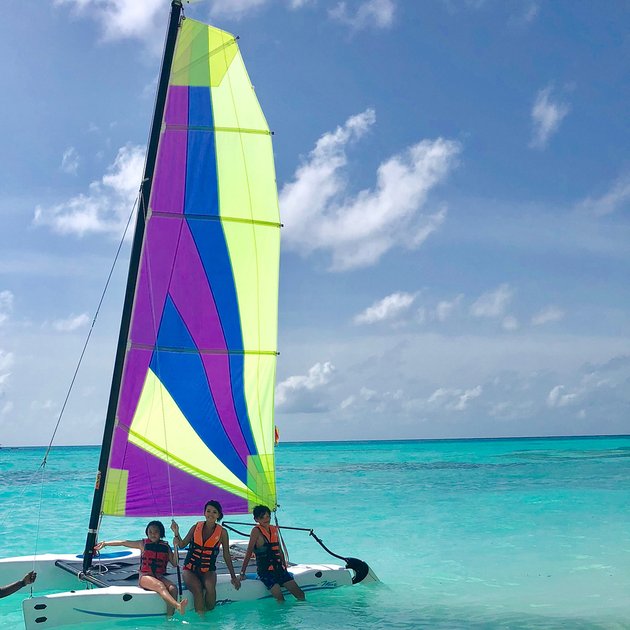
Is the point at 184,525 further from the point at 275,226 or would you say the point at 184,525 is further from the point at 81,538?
the point at 275,226

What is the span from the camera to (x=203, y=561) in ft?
25.5

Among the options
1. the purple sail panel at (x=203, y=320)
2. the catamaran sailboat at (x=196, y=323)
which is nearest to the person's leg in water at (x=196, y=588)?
the catamaran sailboat at (x=196, y=323)

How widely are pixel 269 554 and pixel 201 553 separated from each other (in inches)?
34.3

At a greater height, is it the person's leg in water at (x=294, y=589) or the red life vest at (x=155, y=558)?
the red life vest at (x=155, y=558)

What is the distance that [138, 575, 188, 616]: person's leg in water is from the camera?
730 centimetres

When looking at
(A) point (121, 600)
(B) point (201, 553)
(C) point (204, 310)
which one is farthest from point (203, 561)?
Answer: (C) point (204, 310)

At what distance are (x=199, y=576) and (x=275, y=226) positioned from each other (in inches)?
168

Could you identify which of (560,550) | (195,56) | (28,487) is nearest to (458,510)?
(560,550)

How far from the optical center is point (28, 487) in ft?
96.7

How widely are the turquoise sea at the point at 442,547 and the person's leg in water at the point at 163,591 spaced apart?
0.22 metres

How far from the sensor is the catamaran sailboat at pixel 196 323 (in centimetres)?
845

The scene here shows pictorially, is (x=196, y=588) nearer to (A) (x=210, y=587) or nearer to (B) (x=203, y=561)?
(A) (x=210, y=587)

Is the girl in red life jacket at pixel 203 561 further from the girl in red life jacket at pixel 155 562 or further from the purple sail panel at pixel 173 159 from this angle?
the purple sail panel at pixel 173 159

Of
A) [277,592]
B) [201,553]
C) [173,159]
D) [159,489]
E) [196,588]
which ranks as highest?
[173,159]
